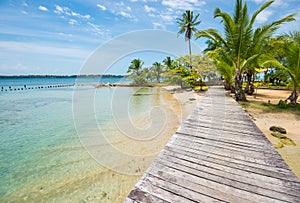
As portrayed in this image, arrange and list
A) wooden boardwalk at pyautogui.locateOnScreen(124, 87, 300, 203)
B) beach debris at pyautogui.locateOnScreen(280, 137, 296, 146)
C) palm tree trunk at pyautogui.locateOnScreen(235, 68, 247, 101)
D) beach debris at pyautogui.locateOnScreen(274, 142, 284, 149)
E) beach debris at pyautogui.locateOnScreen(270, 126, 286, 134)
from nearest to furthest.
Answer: wooden boardwalk at pyautogui.locateOnScreen(124, 87, 300, 203), beach debris at pyautogui.locateOnScreen(274, 142, 284, 149), beach debris at pyautogui.locateOnScreen(280, 137, 296, 146), beach debris at pyautogui.locateOnScreen(270, 126, 286, 134), palm tree trunk at pyautogui.locateOnScreen(235, 68, 247, 101)

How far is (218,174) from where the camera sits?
1.89 metres

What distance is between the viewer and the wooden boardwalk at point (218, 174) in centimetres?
154

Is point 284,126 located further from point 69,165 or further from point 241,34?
point 69,165

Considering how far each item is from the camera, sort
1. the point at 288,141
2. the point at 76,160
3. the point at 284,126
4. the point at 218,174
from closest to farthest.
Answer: the point at 218,174
the point at 288,141
the point at 76,160
the point at 284,126

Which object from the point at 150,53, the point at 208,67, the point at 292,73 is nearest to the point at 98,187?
the point at 150,53

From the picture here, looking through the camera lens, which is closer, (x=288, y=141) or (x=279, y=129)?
(x=288, y=141)

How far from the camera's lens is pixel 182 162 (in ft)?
7.15

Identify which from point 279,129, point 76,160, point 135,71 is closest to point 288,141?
point 279,129

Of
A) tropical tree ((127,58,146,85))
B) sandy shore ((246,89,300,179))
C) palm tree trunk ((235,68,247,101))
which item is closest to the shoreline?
sandy shore ((246,89,300,179))

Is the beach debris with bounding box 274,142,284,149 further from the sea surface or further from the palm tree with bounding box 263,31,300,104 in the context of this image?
the palm tree with bounding box 263,31,300,104

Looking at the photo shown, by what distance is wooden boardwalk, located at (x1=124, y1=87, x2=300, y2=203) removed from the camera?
5.06 ft

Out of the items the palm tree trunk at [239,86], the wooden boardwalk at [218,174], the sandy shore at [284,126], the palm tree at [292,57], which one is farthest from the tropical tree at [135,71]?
the palm tree at [292,57]

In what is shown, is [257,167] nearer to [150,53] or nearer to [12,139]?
[150,53]

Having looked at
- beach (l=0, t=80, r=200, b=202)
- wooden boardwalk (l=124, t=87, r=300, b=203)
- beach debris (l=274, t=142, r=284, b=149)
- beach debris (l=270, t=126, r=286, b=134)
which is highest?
wooden boardwalk (l=124, t=87, r=300, b=203)
